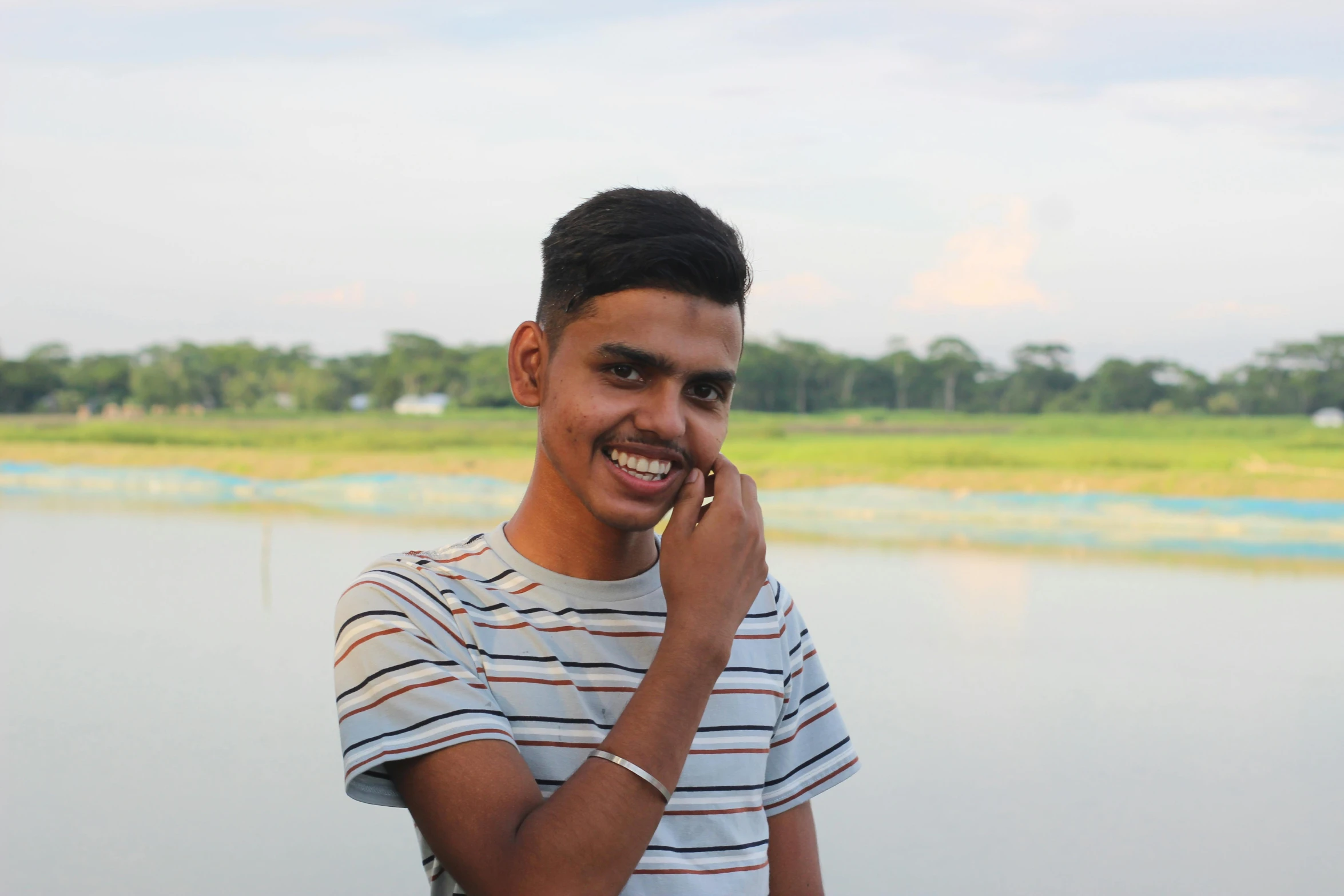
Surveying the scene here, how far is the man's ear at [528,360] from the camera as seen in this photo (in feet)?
3.73

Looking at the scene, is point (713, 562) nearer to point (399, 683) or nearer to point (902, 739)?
point (399, 683)

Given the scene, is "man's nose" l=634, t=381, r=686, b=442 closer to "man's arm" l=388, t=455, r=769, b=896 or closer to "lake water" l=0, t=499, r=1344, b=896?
"man's arm" l=388, t=455, r=769, b=896

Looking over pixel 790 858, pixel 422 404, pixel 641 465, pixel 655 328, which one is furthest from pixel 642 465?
pixel 422 404

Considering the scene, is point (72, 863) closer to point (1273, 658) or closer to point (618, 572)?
point (618, 572)

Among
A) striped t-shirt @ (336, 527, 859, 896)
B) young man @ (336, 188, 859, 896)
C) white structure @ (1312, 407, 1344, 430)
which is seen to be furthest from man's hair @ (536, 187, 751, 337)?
white structure @ (1312, 407, 1344, 430)

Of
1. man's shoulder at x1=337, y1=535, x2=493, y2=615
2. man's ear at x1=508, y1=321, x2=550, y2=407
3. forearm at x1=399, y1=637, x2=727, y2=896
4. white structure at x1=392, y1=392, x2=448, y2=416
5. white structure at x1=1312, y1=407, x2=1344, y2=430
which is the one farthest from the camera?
white structure at x1=392, y1=392, x2=448, y2=416

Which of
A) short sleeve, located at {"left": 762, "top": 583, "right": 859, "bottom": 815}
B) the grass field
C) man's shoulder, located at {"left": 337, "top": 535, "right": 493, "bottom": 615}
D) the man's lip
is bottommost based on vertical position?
the grass field

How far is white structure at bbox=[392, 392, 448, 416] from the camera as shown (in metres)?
20.5

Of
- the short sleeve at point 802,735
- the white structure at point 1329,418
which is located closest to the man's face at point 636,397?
the short sleeve at point 802,735

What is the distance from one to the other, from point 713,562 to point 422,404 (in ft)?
65.9

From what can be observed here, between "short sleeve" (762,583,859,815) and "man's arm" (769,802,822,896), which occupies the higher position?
"short sleeve" (762,583,859,815)

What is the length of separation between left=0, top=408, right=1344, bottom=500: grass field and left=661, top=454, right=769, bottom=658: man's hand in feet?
44.7

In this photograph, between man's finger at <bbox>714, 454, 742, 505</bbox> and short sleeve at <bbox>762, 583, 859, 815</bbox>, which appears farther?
short sleeve at <bbox>762, 583, 859, 815</bbox>

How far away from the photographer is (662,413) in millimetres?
1061
